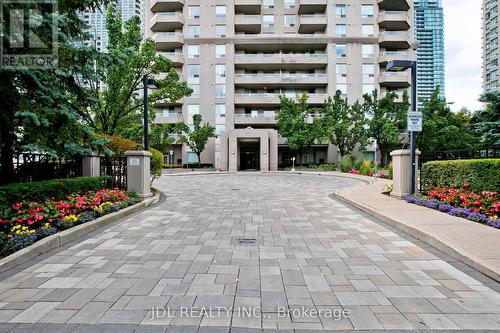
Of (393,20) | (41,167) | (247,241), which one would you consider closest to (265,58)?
(393,20)

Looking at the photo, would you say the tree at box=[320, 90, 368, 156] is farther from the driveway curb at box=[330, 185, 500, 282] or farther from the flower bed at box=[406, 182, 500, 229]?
the driveway curb at box=[330, 185, 500, 282]

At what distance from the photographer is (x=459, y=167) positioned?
900cm

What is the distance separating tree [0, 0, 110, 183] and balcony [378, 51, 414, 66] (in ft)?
159

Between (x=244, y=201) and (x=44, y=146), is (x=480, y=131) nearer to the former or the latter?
(x=244, y=201)

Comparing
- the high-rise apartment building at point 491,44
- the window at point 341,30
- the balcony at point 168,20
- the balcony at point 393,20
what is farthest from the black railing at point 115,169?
the high-rise apartment building at point 491,44

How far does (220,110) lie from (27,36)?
1616 inches

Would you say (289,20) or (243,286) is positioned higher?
(289,20)

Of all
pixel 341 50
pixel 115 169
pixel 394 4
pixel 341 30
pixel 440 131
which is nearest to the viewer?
pixel 115 169

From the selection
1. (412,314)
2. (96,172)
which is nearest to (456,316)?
(412,314)

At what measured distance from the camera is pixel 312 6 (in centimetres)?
4747

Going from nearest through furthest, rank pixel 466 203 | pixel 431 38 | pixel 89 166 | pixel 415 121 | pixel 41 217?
pixel 41 217 < pixel 466 203 < pixel 89 166 < pixel 415 121 < pixel 431 38

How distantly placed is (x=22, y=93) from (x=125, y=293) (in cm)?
602

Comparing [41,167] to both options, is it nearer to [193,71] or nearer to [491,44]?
[193,71]

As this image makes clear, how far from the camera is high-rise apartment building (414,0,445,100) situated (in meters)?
153
